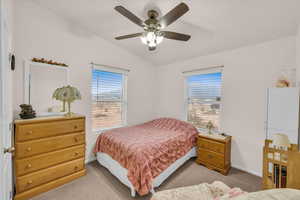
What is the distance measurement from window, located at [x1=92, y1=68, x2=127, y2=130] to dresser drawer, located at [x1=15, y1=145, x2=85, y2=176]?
75 cm

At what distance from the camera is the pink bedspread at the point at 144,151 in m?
1.75

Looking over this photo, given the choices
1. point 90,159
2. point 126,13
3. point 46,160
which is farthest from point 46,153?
point 126,13

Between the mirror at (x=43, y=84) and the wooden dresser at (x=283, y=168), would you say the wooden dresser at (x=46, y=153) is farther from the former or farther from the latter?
the wooden dresser at (x=283, y=168)

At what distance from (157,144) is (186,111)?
1.60 metres

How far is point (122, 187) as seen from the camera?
2.04m

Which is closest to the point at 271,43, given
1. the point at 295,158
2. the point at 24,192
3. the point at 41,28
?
the point at 295,158

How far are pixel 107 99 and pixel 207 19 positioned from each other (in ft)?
8.25

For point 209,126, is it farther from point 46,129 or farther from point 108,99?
point 46,129

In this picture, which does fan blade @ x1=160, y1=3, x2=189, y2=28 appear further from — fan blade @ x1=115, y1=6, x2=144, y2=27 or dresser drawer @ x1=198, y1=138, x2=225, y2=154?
dresser drawer @ x1=198, y1=138, x2=225, y2=154

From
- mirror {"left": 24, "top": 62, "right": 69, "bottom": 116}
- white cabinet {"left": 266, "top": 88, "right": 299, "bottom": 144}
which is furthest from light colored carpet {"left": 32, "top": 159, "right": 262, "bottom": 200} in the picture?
mirror {"left": 24, "top": 62, "right": 69, "bottom": 116}

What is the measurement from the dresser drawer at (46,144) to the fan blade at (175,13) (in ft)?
7.19

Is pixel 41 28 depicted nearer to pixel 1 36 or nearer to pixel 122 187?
pixel 1 36

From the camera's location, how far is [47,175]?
190 centimetres

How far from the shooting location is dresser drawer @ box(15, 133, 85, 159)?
66.7 inches
